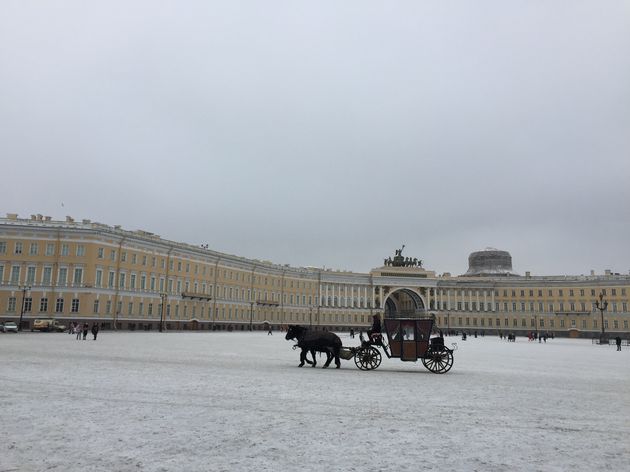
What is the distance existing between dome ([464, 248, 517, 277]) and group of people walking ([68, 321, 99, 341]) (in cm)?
10880

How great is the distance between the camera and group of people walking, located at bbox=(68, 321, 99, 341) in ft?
129

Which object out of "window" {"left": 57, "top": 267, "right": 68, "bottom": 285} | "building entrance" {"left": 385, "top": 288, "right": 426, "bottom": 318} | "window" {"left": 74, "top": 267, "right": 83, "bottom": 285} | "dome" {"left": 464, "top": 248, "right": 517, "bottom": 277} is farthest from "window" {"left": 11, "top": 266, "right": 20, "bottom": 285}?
"dome" {"left": 464, "top": 248, "right": 517, "bottom": 277}

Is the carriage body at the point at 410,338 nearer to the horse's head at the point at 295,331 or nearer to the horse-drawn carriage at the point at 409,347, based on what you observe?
the horse-drawn carriage at the point at 409,347

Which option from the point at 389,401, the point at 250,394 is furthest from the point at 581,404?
the point at 250,394

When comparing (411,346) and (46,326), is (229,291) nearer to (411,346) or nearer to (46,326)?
(46,326)

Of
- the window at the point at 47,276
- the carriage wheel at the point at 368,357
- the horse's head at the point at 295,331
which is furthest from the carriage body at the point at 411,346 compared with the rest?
the window at the point at 47,276

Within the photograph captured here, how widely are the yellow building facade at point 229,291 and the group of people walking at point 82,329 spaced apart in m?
6.70

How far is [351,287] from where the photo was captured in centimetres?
12438

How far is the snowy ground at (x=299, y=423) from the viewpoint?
7199 mm

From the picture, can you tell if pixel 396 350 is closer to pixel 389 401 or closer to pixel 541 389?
pixel 541 389

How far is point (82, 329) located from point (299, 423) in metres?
37.8

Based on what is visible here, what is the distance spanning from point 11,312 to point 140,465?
63802 millimetres

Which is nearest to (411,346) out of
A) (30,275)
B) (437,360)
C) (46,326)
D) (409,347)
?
(409,347)

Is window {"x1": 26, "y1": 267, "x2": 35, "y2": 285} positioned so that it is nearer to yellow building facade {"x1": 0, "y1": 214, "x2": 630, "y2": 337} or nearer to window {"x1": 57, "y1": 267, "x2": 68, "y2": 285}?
yellow building facade {"x1": 0, "y1": 214, "x2": 630, "y2": 337}
